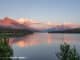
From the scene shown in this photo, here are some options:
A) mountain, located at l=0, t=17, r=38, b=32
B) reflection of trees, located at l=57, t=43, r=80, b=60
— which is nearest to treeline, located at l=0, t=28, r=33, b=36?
mountain, located at l=0, t=17, r=38, b=32

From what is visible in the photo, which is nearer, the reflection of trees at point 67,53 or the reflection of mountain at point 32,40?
the reflection of mountain at point 32,40

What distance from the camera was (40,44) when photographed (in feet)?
16.3

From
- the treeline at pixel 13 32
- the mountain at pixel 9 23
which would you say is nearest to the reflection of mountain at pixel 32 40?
the treeline at pixel 13 32

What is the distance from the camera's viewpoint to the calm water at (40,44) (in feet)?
16.2

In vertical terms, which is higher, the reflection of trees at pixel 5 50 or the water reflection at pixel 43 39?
the water reflection at pixel 43 39

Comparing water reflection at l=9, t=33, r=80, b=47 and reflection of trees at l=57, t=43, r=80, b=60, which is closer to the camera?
water reflection at l=9, t=33, r=80, b=47

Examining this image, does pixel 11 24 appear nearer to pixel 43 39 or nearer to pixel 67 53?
pixel 43 39

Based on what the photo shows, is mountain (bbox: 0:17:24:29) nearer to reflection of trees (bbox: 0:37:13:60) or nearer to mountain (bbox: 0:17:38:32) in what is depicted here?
mountain (bbox: 0:17:38:32)

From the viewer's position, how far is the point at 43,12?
502 centimetres

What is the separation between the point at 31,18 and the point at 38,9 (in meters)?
0.22

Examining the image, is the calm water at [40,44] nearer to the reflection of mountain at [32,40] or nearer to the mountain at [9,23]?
the reflection of mountain at [32,40]

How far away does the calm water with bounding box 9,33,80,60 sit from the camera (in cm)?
494

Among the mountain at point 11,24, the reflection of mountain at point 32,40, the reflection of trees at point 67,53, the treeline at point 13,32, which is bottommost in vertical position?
the reflection of trees at point 67,53

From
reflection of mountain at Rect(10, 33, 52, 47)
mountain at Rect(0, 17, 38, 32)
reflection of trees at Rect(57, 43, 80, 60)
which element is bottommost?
reflection of trees at Rect(57, 43, 80, 60)
